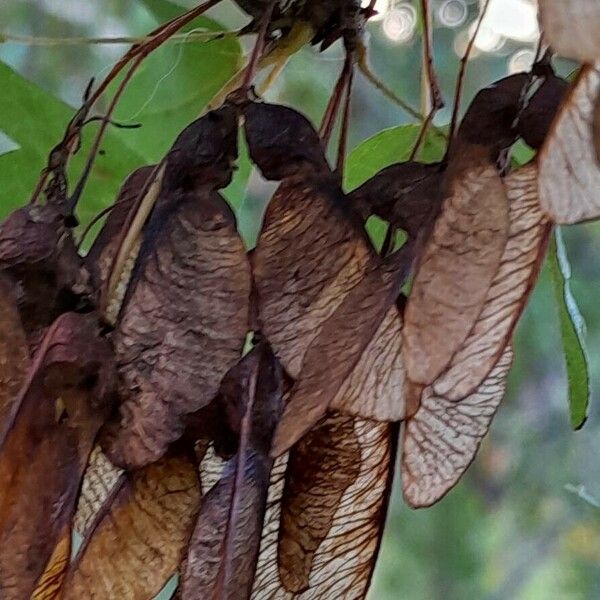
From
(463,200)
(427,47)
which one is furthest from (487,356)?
(427,47)

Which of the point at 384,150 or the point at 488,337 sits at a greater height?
the point at 384,150

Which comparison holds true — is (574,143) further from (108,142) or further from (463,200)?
(108,142)

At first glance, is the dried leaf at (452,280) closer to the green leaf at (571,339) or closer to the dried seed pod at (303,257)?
the dried seed pod at (303,257)

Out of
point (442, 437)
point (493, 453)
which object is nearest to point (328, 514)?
point (442, 437)

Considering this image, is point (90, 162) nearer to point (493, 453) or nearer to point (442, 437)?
point (442, 437)

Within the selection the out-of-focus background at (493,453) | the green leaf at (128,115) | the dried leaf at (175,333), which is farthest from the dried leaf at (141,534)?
the out-of-focus background at (493,453)

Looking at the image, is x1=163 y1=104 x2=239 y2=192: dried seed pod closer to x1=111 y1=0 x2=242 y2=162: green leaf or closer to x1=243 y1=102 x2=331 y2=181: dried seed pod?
x1=243 y1=102 x2=331 y2=181: dried seed pod
